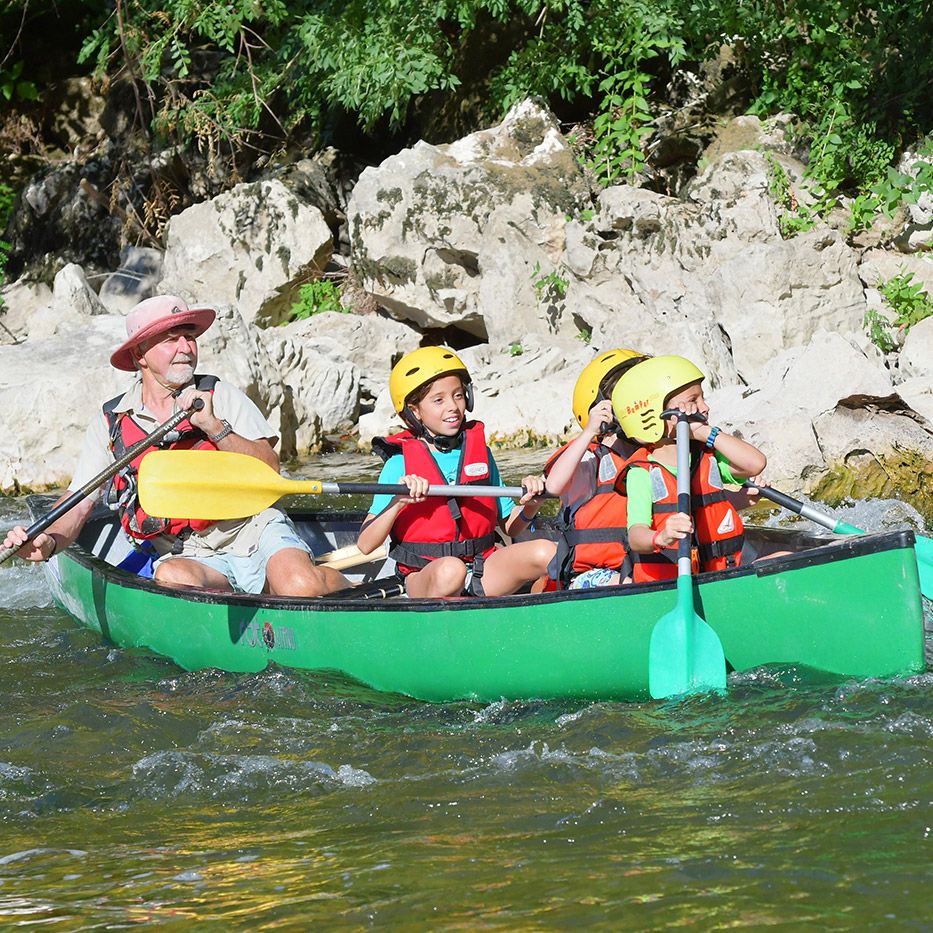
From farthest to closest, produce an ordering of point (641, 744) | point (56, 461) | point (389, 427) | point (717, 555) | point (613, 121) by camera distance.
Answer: point (613, 121) < point (389, 427) < point (56, 461) < point (717, 555) < point (641, 744)

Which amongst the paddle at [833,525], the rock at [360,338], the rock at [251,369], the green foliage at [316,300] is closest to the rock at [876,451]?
the paddle at [833,525]

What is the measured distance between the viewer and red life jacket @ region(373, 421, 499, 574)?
482 centimetres

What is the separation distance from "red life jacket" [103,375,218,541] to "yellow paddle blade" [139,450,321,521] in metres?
0.21

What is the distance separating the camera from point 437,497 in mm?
4840

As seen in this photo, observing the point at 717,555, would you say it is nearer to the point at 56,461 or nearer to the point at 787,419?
the point at 787,419

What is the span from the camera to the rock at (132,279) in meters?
13.7

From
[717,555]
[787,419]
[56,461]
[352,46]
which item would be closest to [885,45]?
[352,46]

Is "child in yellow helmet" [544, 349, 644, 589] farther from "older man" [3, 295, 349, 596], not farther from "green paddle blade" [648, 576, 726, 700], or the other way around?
"older man" [3, 295, 349, 596]

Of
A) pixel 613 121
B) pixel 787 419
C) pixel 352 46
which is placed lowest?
pixel 787 419

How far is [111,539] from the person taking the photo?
642cm

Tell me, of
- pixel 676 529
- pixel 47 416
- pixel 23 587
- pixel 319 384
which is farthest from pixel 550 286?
pixel 676 529

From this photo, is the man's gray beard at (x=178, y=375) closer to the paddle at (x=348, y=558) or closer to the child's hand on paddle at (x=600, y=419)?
the paddle at (x=348, y=558)

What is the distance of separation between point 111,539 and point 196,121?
22.6ft

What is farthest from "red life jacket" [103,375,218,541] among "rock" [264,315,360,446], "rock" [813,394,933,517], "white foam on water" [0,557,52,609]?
"rock" [264,315,360,446]
